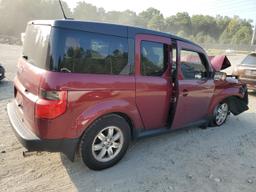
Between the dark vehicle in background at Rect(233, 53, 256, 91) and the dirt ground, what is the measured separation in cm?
486

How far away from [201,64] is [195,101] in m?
0.76

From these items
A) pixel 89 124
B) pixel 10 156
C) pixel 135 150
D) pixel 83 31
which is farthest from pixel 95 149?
pixel 83 31

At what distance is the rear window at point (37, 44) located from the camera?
10.4 ft

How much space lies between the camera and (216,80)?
532cm

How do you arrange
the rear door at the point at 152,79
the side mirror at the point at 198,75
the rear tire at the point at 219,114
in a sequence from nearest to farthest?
1. the rear door at the point at 152,79
2. the side mirror at the point at 198,75
3. the rear tire at the point at 219,114

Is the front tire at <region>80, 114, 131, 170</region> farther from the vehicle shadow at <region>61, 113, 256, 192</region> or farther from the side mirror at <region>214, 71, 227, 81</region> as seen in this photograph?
the side mirror at <region>214, 71, 227, 81</region>

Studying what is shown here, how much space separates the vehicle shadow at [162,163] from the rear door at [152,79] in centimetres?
51

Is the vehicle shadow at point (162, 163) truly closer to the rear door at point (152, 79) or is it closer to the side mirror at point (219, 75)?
the rear door at point (152, 79)

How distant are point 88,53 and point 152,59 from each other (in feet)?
3.76

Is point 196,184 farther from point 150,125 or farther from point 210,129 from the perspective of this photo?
point 210,129

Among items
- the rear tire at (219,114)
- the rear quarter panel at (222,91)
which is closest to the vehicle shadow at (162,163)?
the rear tire at (219,114)

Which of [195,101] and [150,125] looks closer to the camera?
[150,125]

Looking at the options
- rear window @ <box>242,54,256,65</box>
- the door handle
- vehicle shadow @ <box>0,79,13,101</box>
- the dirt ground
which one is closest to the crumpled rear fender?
the dirt ground

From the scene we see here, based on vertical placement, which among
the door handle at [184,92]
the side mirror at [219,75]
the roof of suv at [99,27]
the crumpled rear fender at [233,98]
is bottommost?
the crumpled rear fender at [233,98]
